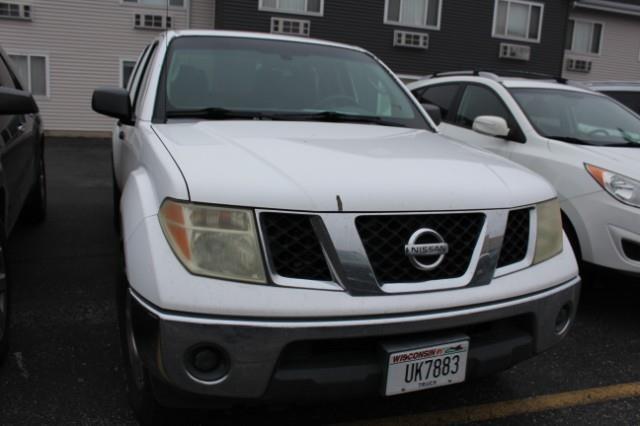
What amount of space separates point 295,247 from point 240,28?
14664 mm

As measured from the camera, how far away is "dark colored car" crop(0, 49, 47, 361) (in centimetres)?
285

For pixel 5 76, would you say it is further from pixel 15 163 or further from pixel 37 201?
pixel 37 201

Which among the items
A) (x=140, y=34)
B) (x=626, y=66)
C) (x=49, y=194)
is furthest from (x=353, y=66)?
(x=626, y=66)

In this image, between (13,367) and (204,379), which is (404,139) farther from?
(13,367)

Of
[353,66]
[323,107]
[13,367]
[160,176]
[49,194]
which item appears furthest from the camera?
[49,194]

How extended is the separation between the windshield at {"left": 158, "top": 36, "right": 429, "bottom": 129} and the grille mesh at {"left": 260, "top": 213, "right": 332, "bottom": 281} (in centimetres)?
129

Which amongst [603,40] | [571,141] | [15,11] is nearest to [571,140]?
[571,141]

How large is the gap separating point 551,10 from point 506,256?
62.6 feet

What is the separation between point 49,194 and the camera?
745 cm

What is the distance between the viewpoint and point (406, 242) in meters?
1.99

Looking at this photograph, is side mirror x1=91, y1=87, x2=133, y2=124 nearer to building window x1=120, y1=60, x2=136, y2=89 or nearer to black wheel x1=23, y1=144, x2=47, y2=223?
black wheel x1=23, y1=144, x2=47, y2=223

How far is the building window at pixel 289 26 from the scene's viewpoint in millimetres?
15805

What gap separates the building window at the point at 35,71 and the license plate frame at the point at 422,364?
15.5m

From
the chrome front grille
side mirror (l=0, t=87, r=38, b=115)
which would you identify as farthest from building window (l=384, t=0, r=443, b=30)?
the chrome front grille
